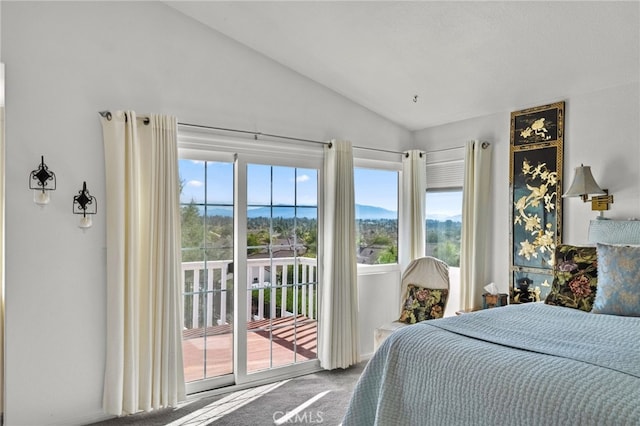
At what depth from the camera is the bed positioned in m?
1.39

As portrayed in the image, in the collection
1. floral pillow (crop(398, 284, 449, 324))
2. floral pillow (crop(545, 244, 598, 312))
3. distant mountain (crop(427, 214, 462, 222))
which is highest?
distant mountain (crop(427, 214, 462, 222))

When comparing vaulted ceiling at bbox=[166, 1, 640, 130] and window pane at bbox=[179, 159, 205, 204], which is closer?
vaulted ceiling at bbox=[166, 1, 640, 130]

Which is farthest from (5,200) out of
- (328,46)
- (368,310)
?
(368,310)

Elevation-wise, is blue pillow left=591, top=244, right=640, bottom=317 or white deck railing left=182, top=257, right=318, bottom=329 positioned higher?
blue pillow left=591, top=244, right=640, bottom=317

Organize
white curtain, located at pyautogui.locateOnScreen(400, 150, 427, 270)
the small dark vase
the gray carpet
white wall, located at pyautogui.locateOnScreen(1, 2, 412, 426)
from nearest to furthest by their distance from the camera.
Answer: white wall, located at pyautogui.locateOnScreen(1, 2, 412, 426)
the gray carpet
the small dark vase
white curtain, located at pyautogui.locateOnScreen(400, 150, 427, 270)

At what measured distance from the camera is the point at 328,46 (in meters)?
3.21

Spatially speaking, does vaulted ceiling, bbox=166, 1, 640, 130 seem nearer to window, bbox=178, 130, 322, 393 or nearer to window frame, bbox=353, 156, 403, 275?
window frame, bbox=353, 156, 403, 275

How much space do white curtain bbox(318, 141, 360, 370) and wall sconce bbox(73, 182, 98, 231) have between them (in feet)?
6.23

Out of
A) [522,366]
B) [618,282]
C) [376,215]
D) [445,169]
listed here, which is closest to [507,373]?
[522,366]

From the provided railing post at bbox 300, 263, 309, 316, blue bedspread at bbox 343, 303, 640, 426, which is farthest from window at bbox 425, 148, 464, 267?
blue bedspread at bbox 343, 303, 640, 426

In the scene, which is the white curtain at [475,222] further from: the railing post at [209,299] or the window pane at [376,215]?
the railing post at [209,299]

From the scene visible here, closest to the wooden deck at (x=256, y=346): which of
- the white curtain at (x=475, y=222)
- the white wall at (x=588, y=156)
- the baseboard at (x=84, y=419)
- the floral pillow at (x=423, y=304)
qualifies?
the baseboard at (x=84, y=419)

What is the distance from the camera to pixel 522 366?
61.6 inches

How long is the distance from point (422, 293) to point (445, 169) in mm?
1301
